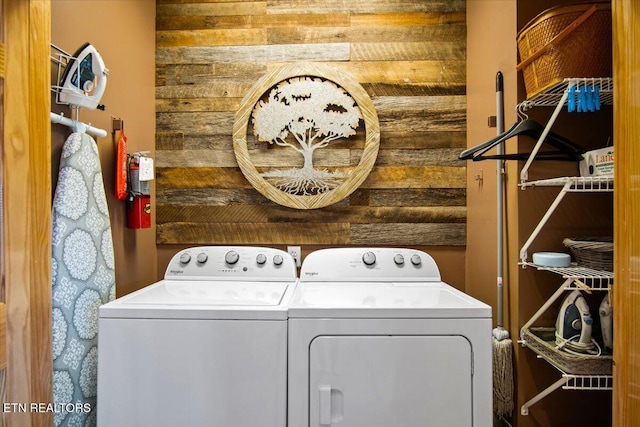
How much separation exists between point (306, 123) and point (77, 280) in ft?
4.25

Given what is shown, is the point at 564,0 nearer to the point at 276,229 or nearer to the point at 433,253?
the point at 433,253

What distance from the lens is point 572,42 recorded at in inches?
49.0

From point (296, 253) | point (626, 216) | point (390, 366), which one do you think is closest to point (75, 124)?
point (296, 253)

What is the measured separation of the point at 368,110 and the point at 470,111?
22.0 inches

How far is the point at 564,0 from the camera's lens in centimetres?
146

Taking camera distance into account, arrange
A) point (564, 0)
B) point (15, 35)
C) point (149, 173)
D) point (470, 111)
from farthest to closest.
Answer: point (470, 111)
point (149, 173)
point (564, 0)
point (15, 35)

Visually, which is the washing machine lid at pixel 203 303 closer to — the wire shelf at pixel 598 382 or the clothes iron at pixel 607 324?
the wire shelf at pixel 598 382

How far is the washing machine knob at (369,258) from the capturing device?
5.89 feet

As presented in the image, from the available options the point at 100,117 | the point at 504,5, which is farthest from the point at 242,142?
the point at 504,5

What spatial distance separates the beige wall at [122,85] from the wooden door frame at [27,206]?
0.31 meters

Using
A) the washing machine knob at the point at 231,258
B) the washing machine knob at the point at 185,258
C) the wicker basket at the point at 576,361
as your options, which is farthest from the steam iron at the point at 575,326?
the washing machine knob at the point at 185,258

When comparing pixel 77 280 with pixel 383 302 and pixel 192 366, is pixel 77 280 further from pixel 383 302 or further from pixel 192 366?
pixel 383 302

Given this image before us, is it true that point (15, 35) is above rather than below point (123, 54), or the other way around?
below

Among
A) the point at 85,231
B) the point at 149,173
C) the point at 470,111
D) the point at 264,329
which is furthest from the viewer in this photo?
the point at 470,111
